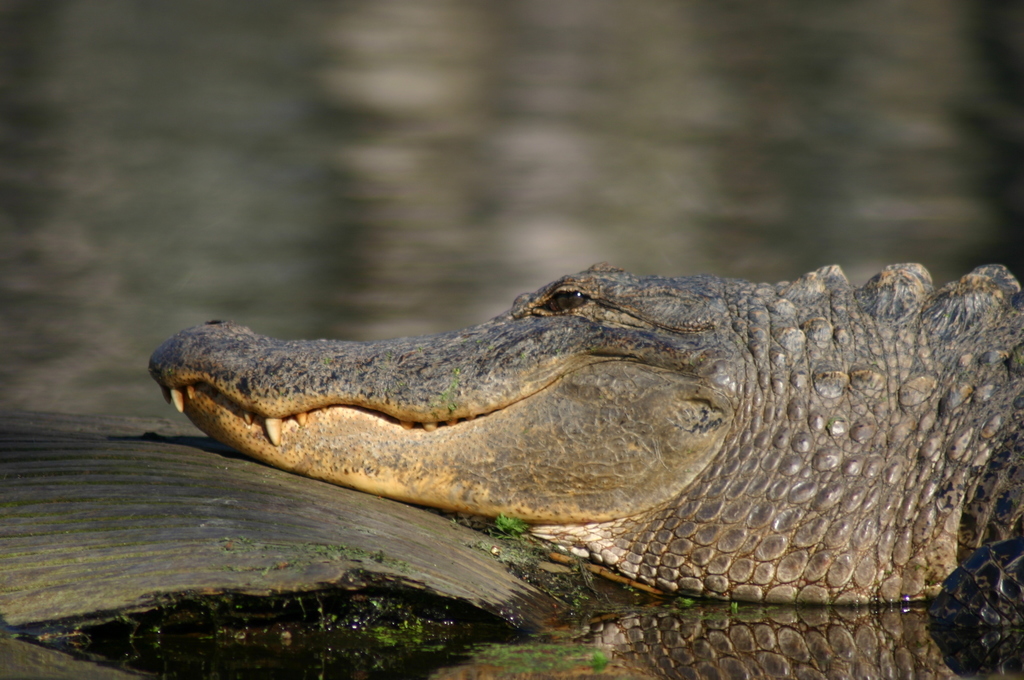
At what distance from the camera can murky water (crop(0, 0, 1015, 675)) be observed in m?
9.77

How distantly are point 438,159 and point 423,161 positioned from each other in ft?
1.08

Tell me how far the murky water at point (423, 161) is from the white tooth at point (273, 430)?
10.4 feet

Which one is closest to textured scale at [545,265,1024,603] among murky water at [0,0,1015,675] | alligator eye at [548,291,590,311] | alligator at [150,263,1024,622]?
alligator at [150,263,1024,622]

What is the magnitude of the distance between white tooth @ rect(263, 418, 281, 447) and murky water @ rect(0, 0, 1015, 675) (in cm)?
318

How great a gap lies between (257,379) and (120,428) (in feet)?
4.12

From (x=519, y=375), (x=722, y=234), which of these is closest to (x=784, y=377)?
(x=519, y=375)

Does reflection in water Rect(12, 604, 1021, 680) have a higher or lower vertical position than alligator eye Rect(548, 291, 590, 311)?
lower

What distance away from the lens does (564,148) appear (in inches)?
762

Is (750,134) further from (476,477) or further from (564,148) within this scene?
(476,477)

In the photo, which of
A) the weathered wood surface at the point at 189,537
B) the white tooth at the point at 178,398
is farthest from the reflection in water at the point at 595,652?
the white tooth at the point at 178,398

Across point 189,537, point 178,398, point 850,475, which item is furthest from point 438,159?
point 189,537

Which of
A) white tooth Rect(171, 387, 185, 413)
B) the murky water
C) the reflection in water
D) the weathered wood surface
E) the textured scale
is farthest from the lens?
the murky water

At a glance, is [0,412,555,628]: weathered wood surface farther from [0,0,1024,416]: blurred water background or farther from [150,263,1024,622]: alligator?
[0,0,1024,416]: blurred water background

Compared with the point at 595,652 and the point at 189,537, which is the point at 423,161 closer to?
the point at 189,537
